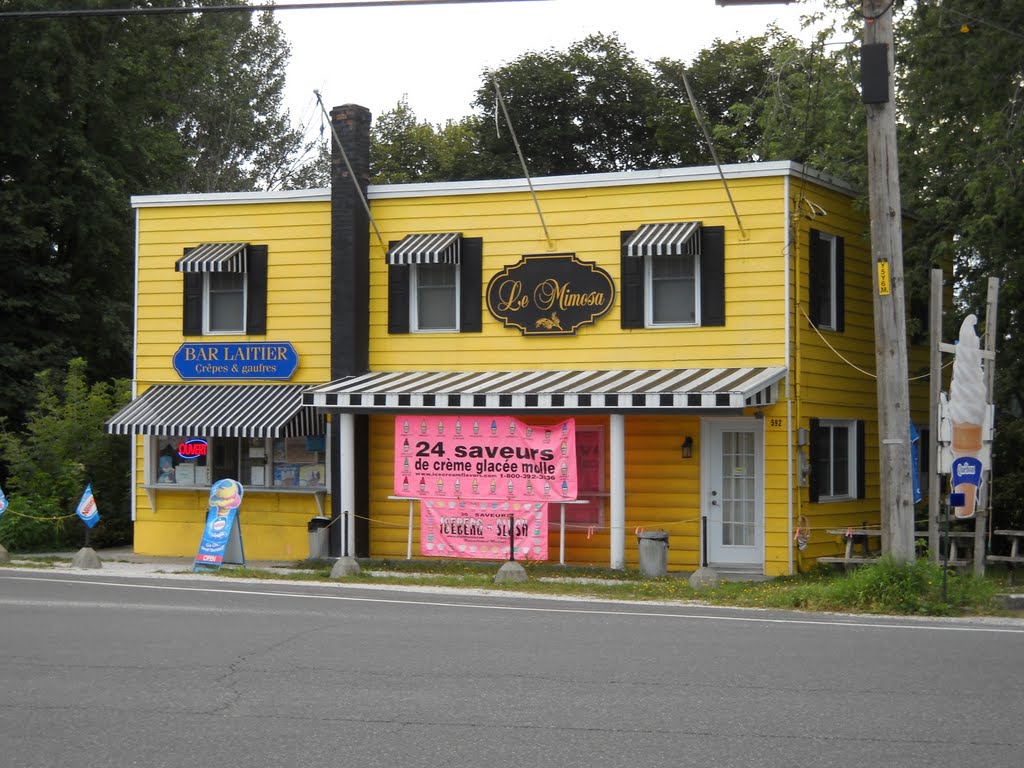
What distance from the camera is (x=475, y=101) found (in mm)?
48656

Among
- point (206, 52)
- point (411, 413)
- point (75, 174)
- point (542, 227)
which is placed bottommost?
point (411, 413)

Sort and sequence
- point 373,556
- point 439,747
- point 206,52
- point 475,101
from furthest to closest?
point 475,101
point 206,52
point 373,556
point 439,747

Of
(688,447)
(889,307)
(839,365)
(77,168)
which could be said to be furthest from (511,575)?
(77,168)

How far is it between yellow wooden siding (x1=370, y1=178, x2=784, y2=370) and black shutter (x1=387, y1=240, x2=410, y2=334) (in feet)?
0.45

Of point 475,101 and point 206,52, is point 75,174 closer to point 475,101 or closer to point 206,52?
point 206,52

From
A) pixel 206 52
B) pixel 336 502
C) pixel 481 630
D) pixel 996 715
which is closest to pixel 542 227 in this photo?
pixel 336 502

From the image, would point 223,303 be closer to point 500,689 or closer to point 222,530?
point 222,530

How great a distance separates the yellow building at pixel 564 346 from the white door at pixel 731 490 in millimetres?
31

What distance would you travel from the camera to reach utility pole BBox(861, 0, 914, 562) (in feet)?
50.8

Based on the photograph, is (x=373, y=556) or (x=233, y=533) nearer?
(x=233, y=533)

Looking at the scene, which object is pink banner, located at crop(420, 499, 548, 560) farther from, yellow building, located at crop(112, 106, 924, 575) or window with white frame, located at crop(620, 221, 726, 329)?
window with white frame, located at crop(620, 221, 726, 329)

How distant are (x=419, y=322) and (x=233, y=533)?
4.68 metres

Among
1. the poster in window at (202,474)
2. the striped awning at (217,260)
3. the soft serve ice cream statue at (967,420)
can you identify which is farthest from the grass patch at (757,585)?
the striped awning at (217,260)

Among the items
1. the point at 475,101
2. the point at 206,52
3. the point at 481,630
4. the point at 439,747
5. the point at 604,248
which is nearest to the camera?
the point at 439,747
